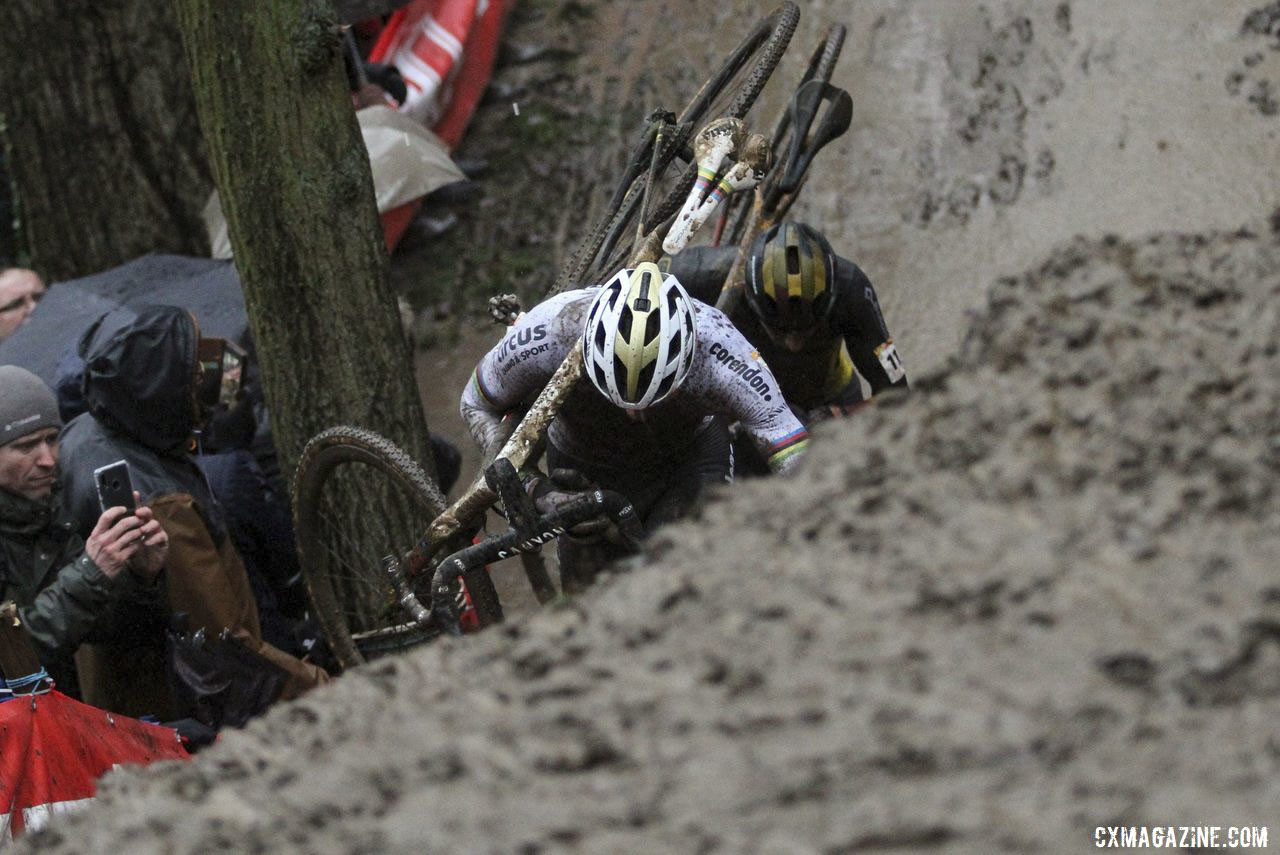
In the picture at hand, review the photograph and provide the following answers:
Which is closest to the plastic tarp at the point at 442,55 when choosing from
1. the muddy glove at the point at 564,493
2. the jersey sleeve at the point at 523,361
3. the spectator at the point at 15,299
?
the spectator at the point at 15,299

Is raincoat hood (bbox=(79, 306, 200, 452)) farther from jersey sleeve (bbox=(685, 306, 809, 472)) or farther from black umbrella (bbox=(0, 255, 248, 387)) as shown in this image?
jersey sleeve (bbox=(685, 306, 809, 472))

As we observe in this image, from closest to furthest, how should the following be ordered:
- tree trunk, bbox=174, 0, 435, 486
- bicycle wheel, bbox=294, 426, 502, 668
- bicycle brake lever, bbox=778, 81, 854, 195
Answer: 1. tree trunk, bbox=174, 0, 435, 486
2. bicycle wheel, bbox=294, 426, 502, 668
3. bicycle brake lever, bbox=778, 81, 854, 195

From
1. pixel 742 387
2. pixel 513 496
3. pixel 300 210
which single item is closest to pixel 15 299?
pixel 300 210

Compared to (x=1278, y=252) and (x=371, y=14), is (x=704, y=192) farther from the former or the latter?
(x=371, y=14)

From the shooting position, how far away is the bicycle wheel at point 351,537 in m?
5.63

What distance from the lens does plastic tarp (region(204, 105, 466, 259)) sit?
921 centimetres

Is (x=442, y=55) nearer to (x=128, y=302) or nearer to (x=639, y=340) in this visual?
(x=128, y=302)

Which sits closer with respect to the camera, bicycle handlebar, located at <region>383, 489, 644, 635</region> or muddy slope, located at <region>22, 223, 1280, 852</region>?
muddy slope, located at <region>22, 223, 1280, 852</region>

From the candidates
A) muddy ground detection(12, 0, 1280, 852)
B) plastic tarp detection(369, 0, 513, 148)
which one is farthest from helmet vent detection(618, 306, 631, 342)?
plastic tarp detection(369, 0, 513, 148)

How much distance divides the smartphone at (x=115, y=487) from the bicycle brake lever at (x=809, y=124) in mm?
3276

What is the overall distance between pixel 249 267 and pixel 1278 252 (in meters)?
3.94

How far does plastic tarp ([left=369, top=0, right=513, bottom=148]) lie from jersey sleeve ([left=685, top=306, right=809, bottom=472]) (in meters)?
5.60

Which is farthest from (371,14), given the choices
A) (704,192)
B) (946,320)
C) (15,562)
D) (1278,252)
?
(1278,252)

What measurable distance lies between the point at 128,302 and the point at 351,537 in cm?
209
